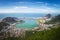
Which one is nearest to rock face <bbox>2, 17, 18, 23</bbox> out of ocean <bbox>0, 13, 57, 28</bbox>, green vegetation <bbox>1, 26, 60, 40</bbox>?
ocean <bbox>0, 13, 57, 28</bbox>

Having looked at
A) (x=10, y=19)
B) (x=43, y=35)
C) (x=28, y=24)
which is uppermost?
(x=10, y=19)

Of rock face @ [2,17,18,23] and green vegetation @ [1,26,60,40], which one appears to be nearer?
green vegetation @ [1,26,60,40]

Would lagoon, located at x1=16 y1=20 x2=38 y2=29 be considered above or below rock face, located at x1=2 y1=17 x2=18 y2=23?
below

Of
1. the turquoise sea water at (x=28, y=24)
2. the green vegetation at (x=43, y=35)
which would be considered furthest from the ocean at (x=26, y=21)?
the green vegetation at (x=43, y=35)

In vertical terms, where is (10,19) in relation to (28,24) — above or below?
above

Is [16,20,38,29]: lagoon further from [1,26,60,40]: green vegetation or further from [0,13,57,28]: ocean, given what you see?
[1,26,60,40]: green vegetation

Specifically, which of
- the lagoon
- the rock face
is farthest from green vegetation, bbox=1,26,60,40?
the rock face

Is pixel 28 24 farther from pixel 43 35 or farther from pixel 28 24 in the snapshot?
pixel 43 35

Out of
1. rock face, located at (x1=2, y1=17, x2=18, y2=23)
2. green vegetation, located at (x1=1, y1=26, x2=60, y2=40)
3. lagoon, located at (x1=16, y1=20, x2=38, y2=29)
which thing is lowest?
green vegetation, located at (x1=1, y1=26, x2=60, y2=40)

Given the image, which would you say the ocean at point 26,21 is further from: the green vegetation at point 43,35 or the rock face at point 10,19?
the green vegetation at point 43,35

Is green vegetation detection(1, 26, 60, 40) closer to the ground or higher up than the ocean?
closer to the ground

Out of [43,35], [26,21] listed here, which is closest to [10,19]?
[26,21]

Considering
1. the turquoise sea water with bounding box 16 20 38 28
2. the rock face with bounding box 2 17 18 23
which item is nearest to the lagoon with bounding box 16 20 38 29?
the turquoise sea water with bounding box 16 20 38 28
